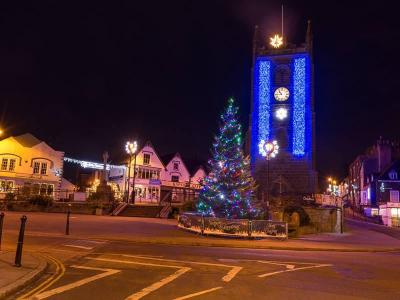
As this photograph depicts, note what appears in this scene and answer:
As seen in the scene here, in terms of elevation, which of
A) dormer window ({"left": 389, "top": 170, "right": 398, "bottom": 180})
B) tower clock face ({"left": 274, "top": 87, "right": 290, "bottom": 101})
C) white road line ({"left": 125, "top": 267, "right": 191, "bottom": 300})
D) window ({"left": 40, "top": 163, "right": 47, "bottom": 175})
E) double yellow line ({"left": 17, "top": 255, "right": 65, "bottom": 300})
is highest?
tower clock face ({"left": 274, "top": 87, "right": 290, "bottom": 101})

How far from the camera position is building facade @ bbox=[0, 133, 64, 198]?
5541 cm

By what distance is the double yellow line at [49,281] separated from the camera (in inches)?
325

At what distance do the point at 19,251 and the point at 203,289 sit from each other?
4.92 m

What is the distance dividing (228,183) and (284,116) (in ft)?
107

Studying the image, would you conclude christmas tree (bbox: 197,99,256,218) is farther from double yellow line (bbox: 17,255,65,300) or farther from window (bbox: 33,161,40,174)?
window (bbox: 33,161,40,174)

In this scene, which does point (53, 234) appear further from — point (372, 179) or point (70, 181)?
point (372, 179)

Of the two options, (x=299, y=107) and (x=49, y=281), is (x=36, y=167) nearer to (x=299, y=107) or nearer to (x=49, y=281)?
(x=299, y=107)

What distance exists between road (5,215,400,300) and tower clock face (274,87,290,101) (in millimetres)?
44250

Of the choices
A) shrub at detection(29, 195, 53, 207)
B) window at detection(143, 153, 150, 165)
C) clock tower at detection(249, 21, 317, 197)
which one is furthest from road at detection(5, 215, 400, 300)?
window at detection(143, 153, 150, 165)

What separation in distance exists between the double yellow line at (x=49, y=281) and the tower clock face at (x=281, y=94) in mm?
49227

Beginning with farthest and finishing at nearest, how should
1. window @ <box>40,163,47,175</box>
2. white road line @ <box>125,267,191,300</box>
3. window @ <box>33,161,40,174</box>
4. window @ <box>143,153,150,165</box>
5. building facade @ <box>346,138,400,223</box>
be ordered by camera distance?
building facade @ <box>346,138,400,223</box> → window @ <box>143,153,150,165</box> → window @ <box>40,163,47,175</box> → window @ <box>33,161,40,174</box> → white road line @ <box>125,267,191,300</box>

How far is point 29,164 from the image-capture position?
2285 inches

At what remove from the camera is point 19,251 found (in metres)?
10.8

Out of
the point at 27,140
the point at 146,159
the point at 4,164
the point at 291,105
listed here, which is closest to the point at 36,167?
the point at 27,140
